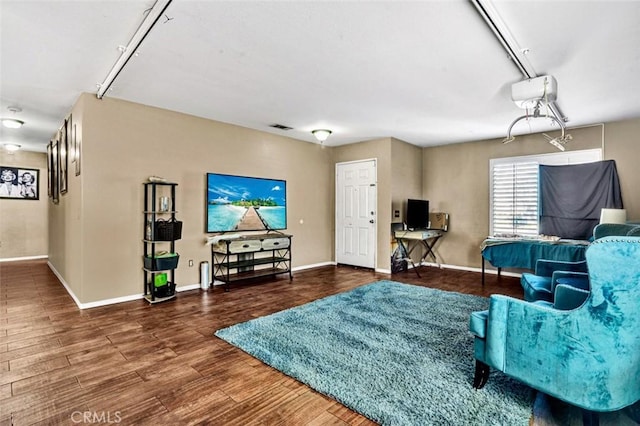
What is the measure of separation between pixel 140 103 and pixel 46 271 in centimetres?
446

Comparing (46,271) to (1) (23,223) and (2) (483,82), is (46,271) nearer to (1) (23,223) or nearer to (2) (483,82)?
(1) (23,223)

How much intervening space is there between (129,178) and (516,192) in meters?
6.49

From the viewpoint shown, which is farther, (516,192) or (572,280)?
(516,192)

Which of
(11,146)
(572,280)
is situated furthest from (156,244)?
(11,146)

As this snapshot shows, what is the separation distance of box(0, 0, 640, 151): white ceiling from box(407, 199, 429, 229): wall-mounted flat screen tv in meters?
2.04

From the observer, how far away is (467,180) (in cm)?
662

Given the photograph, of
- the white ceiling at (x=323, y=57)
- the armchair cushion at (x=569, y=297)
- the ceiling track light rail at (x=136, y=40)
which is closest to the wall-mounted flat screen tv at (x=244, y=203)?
the white ceiling at (x=323, y=57)

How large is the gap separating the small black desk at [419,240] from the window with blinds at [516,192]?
1.13 metres

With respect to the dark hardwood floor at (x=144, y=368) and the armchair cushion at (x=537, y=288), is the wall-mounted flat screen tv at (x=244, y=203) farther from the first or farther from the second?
the armchair cushion at (x=537, y=288)

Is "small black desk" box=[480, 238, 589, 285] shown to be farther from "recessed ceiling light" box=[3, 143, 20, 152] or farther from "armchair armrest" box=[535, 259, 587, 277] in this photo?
"recessed ceiling light" box=[3, 143, 20, 152]

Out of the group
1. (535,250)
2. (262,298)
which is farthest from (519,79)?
(262,298)

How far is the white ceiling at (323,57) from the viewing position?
7.64 feet

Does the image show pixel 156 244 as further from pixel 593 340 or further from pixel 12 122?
pixel 593 340
